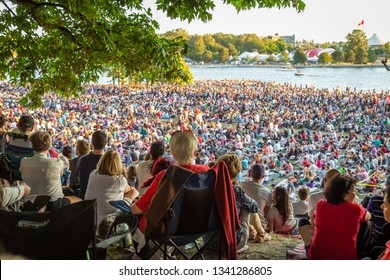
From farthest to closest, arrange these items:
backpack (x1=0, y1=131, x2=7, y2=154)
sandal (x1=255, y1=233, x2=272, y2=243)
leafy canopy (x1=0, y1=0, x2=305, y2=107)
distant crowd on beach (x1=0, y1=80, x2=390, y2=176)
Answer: distant crowd on beach (x1=0, y1=80, x2=390, y2=176) → leafy canopy (x1=0, y1=0, x2=305, y2=107) → backpack (x1=0, y1=131, x2=7, y2=154) → sandal (x1=255, y1=233, x2=272, y2=243)

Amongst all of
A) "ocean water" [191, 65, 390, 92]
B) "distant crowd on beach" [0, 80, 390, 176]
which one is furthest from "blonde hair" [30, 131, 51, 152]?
"ocean water" [191, 65, 390, 92]

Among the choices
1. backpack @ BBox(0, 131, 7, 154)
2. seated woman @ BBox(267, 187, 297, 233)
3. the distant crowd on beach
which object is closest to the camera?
seated woman @ BBox(267, 187, 297, 233)

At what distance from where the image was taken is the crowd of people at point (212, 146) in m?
3.34

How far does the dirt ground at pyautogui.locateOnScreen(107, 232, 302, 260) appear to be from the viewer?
3.46 metres

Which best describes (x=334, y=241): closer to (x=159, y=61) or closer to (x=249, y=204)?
(x=249, y=204)

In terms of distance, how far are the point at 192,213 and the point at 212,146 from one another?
16.1 metres

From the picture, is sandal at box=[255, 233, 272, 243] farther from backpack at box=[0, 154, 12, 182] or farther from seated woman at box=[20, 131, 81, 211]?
backpack at box=[0, 154, 12, 182]

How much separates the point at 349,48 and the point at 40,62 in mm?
28188

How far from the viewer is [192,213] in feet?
8.44

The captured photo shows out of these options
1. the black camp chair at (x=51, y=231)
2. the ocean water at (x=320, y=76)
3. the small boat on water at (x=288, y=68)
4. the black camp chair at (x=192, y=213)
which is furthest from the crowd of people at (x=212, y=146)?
the small boat on water at (x=288, y=68)

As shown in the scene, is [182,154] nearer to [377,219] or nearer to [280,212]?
[377,219]

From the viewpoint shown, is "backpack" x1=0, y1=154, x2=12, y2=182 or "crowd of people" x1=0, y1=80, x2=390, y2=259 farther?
"backpack" x1=0, y1=154, x2=12, y2=182

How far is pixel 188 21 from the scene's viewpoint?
498 centimetres

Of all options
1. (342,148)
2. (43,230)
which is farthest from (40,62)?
(342,148)
